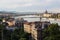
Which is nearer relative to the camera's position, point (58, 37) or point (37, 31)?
point (58, 37)

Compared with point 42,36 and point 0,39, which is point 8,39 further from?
point 42,36

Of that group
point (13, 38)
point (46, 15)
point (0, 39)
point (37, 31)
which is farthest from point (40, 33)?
point (46, 15)

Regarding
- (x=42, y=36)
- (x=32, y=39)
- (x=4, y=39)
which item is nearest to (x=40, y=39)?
(x=42, y=36)

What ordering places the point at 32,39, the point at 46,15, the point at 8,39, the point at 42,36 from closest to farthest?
the point at 8,39, the point at 42,36, the point at 32,39, the point at 46,15

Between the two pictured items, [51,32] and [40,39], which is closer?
[40,39]

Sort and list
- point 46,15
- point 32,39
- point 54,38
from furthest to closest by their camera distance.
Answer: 1. point 46,15
2. point 32,39
3. point 54,38

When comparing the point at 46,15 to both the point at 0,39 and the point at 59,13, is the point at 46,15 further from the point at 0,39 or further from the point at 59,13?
the point at 0,39

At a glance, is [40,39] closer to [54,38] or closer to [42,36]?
[42,36]

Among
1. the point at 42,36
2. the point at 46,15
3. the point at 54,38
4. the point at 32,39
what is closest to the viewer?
the point at 54,38

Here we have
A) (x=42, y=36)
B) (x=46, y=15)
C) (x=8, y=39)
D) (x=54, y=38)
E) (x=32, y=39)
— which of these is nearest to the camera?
(x=54, y=38)
